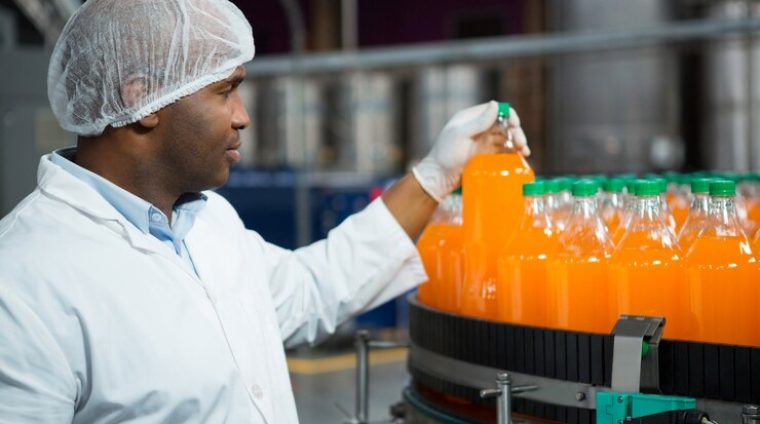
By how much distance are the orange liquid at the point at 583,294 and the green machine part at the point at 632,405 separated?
0.17 m

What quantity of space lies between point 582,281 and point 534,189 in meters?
0.18

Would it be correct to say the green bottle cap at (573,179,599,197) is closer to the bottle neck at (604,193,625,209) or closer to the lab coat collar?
the bottle neck at (604,193,625,209)

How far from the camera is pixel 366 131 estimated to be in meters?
8.62

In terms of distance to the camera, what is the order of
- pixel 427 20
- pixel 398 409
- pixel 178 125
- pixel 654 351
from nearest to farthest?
pixel 654 351 → pixel 178 125 → pixel 398 409 → pixel 427 20

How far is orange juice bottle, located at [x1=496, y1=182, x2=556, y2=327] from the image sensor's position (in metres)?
1.66

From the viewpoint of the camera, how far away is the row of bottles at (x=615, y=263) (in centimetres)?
150

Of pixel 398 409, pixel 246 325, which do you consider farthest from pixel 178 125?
pixel 398 409

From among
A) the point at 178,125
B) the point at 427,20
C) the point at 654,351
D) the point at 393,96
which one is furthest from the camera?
the point at 427,20

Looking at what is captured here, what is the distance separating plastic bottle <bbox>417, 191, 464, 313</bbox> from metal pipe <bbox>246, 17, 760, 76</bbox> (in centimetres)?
396

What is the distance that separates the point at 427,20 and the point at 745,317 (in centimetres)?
967

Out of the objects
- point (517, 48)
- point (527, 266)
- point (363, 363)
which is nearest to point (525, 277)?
point (527, 266)

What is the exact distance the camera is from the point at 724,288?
4.89 ft

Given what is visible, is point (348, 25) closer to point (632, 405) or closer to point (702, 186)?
point (702, 186)

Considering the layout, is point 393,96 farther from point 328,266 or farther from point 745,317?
point 745,317
